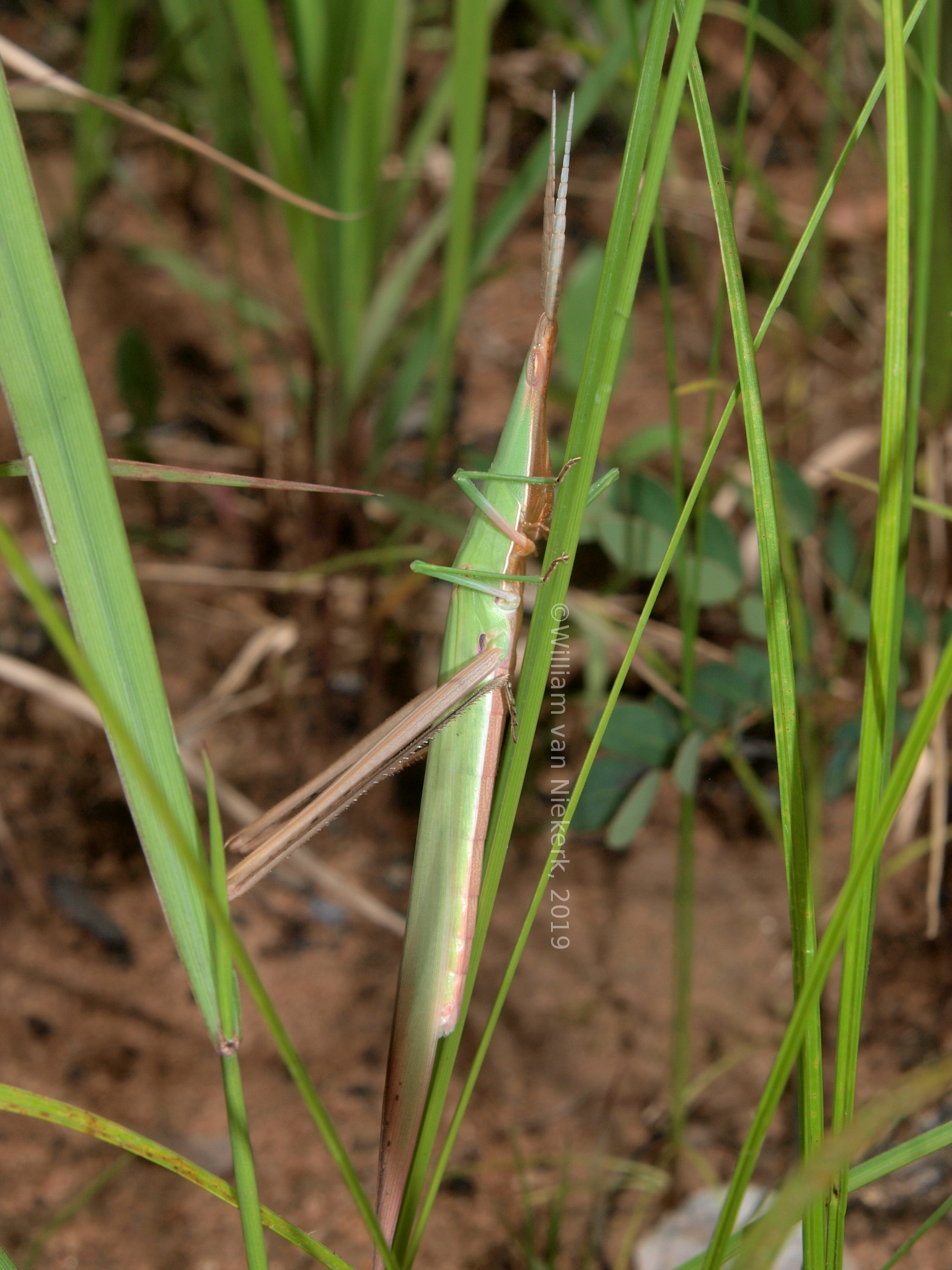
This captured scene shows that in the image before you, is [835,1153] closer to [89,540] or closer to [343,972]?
[89,540]

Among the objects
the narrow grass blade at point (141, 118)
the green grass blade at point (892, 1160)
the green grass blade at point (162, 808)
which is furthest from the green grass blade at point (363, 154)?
the green grass blade at point (892, 1160)

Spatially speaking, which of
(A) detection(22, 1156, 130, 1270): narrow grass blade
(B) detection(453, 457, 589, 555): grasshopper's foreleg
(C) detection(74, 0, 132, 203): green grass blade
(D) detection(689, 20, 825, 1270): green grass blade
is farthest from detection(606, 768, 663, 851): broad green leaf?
(C) detection(74, 0, 132, 203): green grass blade

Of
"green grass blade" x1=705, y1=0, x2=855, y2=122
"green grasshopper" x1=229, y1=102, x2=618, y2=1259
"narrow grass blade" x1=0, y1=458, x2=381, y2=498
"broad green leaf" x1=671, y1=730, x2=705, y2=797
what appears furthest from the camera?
"green grass blade" x1=705, y1=0, x2=855, y2=122

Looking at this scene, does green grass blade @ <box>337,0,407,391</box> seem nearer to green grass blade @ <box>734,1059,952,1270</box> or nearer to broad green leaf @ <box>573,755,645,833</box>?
broad green leaf @ <box>573,755,645,833</box>

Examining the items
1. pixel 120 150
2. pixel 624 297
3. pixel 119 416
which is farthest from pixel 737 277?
pixel 120 150

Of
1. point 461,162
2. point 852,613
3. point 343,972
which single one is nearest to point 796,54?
point 461,162

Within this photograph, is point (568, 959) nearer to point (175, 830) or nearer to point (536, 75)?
point (175, 830)
